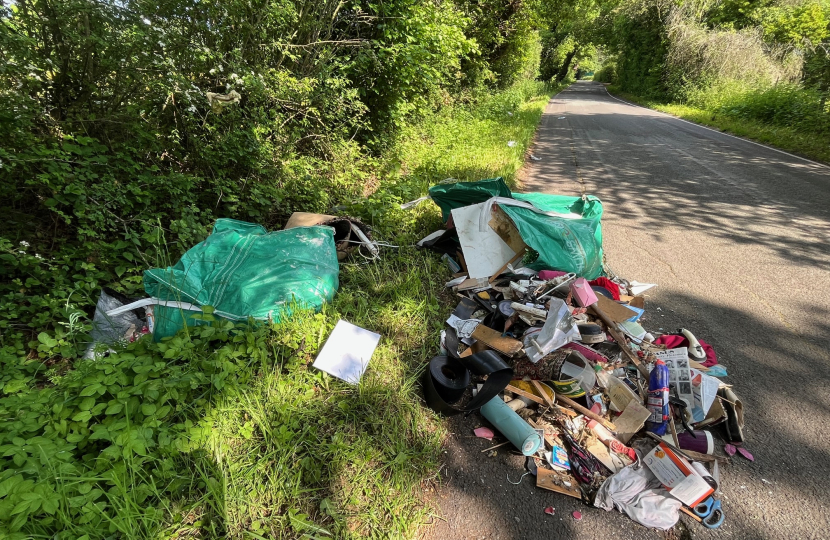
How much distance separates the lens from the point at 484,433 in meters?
2.00

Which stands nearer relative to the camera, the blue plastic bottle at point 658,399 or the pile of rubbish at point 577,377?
the pile of rubbish at point 577,377

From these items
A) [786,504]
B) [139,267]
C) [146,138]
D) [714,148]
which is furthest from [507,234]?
[714,148]

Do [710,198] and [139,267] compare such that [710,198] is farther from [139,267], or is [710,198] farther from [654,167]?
[139,267]

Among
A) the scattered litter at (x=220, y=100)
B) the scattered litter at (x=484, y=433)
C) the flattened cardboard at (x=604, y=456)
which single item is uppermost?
the scattered litter at (x=220, y=100)

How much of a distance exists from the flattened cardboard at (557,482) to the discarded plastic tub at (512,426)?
111 mm

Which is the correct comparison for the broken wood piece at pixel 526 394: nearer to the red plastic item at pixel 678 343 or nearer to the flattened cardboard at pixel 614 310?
the flattened cardboard at pixel 614 310

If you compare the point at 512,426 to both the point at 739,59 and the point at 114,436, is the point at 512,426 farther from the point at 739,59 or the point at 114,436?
the point at 739,59

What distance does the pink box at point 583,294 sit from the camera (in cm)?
262

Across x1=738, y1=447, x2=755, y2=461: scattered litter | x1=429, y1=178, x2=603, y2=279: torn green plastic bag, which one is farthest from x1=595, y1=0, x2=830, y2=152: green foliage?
x1=738, y1=447, x2=755, y2=461: scattered litter

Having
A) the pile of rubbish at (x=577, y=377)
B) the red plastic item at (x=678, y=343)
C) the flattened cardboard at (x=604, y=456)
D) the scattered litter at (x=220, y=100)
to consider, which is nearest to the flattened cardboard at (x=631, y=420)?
the pile of rubbish at (x=577, y=377)

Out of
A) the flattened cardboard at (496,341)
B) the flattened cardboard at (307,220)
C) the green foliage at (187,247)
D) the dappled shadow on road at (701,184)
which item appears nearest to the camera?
the green foliage at (187,247)

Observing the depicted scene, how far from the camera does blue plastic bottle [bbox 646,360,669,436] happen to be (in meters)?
2.02

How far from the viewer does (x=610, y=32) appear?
100ft

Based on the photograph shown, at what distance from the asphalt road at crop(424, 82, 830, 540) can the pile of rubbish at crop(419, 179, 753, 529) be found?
0.12m
